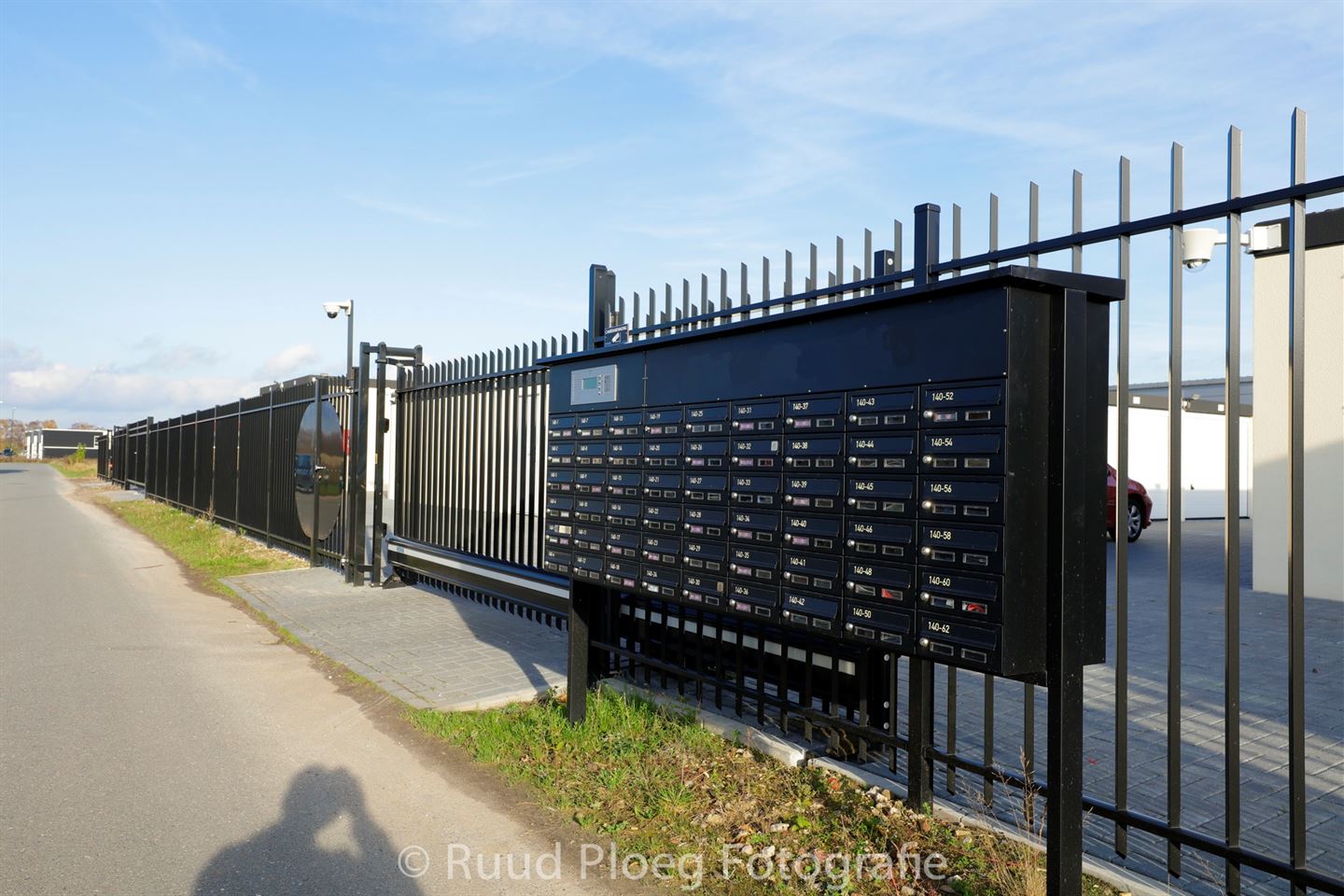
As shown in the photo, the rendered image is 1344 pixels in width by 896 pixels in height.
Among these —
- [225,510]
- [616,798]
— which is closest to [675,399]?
[616,798]

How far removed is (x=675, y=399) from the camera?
482 cm

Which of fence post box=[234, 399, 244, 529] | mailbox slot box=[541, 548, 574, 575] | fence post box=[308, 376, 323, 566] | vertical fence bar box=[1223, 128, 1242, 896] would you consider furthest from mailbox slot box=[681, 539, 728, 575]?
fence post box=[234, 399, 244, 529]

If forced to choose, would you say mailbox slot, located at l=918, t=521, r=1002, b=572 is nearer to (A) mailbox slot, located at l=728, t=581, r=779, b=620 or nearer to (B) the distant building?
(A) mailbox slot, located at l=728, t=581, r=779, b=620

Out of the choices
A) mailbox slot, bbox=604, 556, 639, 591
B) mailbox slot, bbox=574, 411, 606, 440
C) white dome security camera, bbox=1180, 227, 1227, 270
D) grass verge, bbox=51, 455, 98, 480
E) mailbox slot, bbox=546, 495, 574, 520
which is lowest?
grass verge, bbox=51, 455, 98, 480

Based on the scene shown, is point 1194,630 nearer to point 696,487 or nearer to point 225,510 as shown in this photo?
point 696,487

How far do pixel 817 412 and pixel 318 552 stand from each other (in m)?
11.0

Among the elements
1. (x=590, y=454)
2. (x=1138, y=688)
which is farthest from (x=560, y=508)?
(x=1138, y=688)

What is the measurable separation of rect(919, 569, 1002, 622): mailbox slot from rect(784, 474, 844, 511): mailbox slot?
55 centimetres

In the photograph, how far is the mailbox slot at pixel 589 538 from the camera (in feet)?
17.5

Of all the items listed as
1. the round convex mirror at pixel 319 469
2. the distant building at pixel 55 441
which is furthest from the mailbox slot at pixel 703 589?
the distant building at pixel 55 441

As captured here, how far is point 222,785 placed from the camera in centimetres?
495

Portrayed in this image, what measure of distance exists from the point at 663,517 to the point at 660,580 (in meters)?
0.33

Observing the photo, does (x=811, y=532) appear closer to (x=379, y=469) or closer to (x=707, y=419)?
(x=707, y=419)

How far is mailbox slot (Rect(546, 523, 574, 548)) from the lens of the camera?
5.64 m
